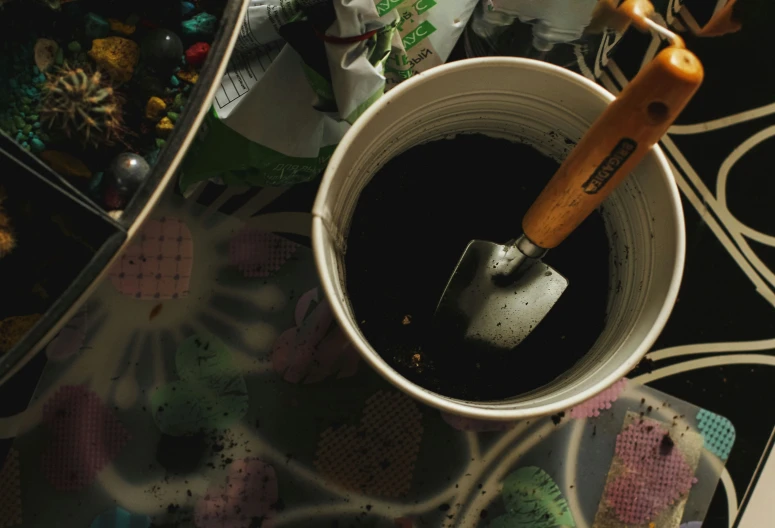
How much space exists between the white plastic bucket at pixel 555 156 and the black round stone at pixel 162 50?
19 centimetres

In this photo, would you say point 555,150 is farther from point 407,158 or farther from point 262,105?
point 262,105

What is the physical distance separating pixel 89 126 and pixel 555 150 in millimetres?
409

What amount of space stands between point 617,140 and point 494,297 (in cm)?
25

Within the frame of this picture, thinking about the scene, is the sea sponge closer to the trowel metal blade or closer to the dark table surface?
the dark table surface

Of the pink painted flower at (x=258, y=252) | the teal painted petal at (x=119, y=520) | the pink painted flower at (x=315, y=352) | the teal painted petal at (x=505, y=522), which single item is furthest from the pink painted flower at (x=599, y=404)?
the teal painted petal at (x=119, y=520)

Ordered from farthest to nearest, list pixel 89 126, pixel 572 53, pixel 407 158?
1. pixel 572 53
2. pixel 407 158
3. pixel 89 126

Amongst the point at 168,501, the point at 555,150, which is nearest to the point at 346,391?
the point at 168,501

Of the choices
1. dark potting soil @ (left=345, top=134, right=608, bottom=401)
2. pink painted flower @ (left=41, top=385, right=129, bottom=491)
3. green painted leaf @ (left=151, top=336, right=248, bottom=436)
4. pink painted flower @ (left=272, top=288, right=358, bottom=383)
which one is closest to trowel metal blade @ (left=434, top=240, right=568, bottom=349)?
dark potting soil @ (left=345, top=134, right=608, bottom=401)

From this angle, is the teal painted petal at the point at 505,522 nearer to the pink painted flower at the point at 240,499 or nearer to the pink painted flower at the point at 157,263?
the pink painted flower at the point at 240,499

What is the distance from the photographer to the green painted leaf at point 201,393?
641 mm

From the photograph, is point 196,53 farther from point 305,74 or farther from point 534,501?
point 534,501

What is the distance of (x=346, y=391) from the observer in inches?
25.7

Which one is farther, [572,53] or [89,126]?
[572,53]

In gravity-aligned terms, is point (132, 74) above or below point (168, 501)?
above
